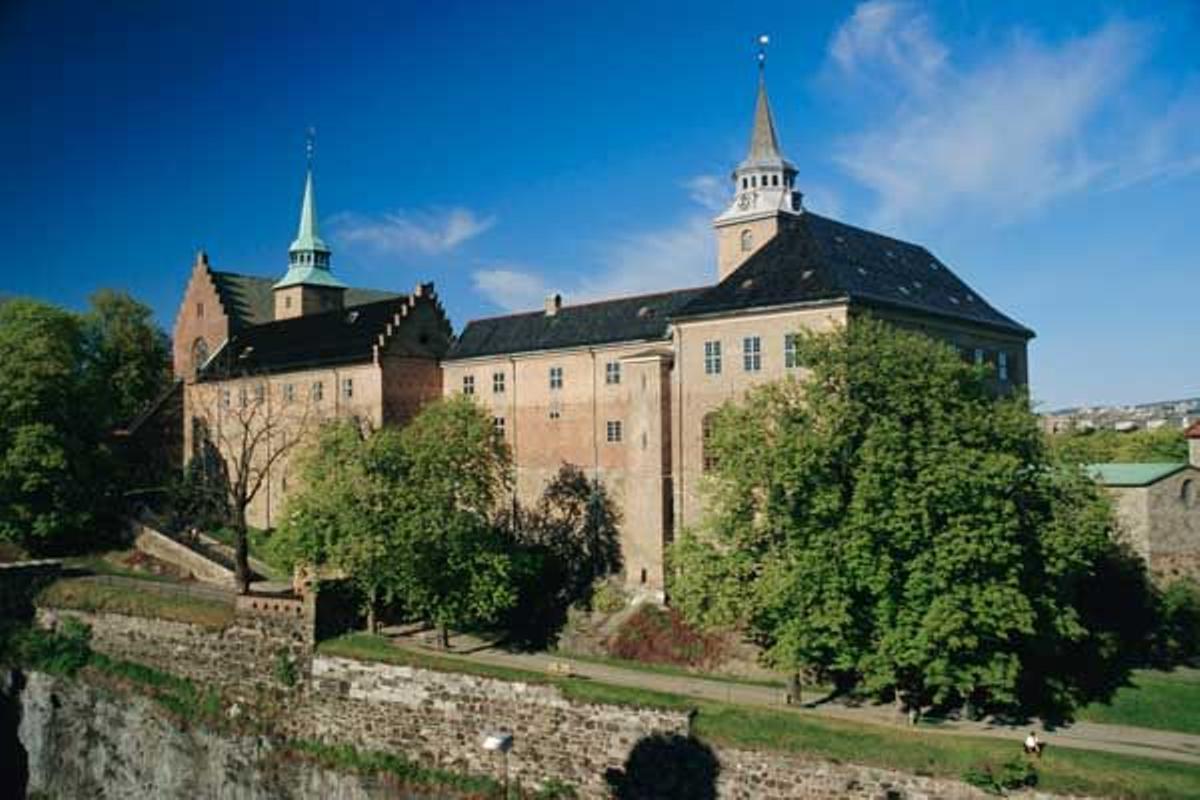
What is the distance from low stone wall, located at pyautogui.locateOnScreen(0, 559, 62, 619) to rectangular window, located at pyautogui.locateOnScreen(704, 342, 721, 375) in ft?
89.7

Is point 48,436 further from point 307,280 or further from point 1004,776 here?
point 1004,776

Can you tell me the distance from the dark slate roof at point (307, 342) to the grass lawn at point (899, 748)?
2938 centimetres

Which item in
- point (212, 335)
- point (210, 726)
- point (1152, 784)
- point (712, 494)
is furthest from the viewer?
point (212, 335)

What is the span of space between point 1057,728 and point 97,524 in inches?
1759

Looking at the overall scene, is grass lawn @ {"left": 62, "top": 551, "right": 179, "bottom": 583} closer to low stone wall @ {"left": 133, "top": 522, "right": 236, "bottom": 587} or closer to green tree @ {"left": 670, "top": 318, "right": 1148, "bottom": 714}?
low stone wall @ {"left": 133, "top": 522, "right": 236, "bottom": 587}

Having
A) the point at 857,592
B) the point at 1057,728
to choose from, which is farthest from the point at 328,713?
Answer: the point at 1057,728

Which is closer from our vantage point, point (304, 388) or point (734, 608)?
point (734, 608)

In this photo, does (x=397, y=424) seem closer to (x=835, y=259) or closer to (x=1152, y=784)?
(x=835, y=259)

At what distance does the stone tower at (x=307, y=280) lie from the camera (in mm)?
71000

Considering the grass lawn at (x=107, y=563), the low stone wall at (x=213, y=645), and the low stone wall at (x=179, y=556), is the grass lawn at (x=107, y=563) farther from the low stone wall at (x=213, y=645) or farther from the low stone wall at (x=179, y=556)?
the low stone wall at (x=213, y=645)

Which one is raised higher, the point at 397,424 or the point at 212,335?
the point at 212,335

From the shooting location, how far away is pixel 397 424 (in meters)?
52.9

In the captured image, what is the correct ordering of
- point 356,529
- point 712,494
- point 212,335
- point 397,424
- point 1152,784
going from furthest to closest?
point 212,335, point 397,424, point 356,529, point 712,494, point 1152,784

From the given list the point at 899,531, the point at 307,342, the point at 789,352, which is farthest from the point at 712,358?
the point at 307,342
